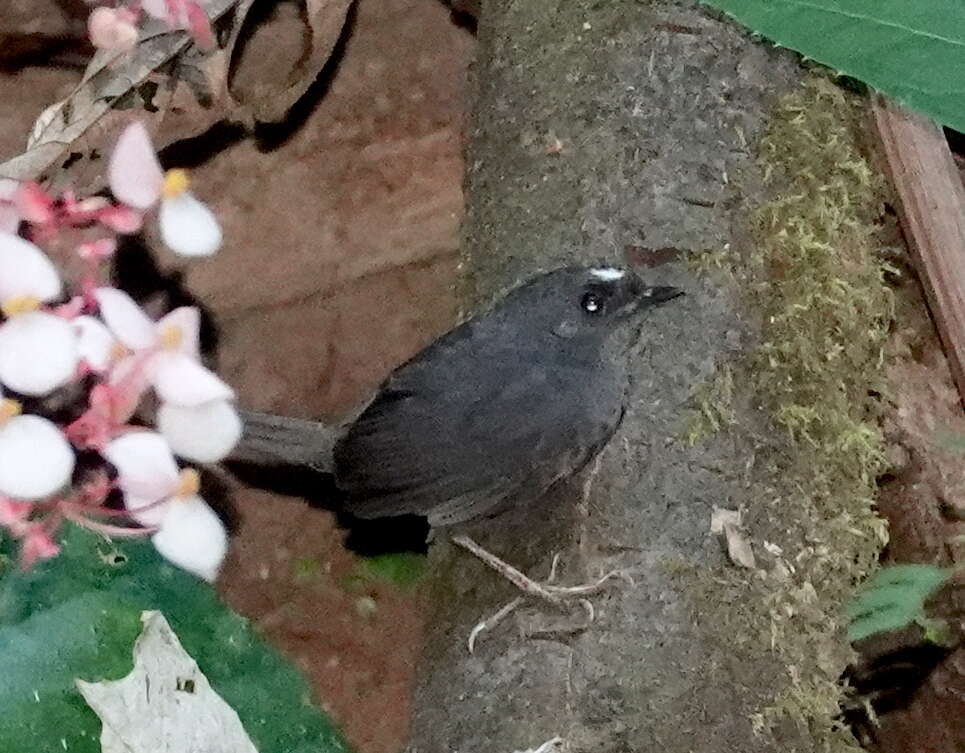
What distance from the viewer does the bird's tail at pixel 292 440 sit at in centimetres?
159

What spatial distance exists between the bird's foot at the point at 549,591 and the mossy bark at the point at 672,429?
11 millimetres

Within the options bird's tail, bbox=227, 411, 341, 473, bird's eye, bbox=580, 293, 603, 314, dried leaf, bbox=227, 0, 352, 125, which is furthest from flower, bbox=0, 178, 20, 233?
dried leaf, bbox=227, 0, 352, 125

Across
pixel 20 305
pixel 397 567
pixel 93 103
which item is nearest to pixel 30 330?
pixel 20 305

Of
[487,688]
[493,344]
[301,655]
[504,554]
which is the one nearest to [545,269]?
[493,344]

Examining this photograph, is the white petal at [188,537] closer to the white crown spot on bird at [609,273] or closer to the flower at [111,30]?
the flower at [111,30]

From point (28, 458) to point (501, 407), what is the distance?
33.3 inches

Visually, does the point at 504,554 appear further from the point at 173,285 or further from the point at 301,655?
the point at 173,285

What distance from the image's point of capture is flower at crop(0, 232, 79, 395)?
0.61m

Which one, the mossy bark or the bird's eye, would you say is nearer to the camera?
the mossy bark

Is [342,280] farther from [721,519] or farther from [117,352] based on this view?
[117,352]

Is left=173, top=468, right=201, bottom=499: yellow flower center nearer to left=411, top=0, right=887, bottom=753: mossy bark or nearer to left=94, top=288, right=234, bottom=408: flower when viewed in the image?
left=94, top=288, right=234, bottom=408: flower

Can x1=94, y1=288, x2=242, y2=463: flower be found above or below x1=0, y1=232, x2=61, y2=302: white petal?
below

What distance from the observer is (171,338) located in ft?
2.20

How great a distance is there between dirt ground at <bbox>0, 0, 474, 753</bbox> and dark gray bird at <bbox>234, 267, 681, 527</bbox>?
1.59 feet
